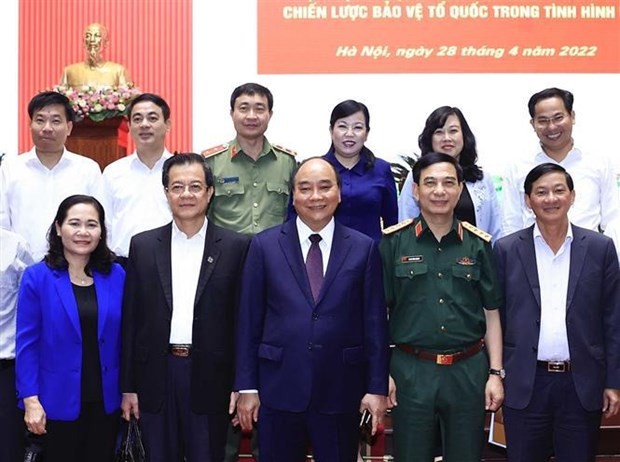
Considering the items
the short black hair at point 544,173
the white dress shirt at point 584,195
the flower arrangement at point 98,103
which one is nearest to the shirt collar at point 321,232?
the short black hair at point 544,173

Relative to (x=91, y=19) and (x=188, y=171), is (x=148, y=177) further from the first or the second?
(x=91, y=19)

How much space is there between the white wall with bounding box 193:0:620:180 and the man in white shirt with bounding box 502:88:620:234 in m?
3.45

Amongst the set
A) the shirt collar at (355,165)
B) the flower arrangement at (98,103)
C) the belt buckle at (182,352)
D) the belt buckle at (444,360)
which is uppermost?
the flower arrangement at (98,103)

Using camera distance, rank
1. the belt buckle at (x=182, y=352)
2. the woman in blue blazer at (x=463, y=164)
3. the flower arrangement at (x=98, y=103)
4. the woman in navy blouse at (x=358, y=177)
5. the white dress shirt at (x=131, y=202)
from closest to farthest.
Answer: the belt buckle at (x=182, y=352)
the white dress shirt at (x=131, y=202)
the woman in navy blouse at (x=358, y=177)
the woman in blue blazer at (x=463, y=164)
the flower arrangement at (x=98, y=103)

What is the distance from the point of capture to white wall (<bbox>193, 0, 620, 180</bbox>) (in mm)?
6945

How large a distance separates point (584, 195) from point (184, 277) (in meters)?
1.81

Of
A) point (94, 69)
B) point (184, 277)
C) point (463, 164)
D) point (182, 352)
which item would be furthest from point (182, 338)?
point (94, 69)

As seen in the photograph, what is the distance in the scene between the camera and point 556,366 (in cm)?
271

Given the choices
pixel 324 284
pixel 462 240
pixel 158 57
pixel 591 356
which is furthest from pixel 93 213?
pixel 158 57

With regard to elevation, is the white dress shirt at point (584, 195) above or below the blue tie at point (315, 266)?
above

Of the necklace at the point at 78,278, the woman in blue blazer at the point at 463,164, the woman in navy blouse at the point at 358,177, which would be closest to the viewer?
the necklace at the point at 78,278

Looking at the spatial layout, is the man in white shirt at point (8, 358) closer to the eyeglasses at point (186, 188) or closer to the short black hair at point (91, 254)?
the short black hair at point (91, 254)

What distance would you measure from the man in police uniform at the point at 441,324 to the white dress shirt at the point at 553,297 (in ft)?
0.52

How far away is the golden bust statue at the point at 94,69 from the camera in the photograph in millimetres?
6652
